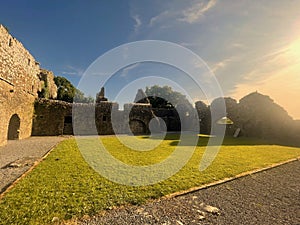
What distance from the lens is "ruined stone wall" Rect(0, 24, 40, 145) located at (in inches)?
397

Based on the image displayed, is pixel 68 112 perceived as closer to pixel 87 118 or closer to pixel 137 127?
pixel 87 118

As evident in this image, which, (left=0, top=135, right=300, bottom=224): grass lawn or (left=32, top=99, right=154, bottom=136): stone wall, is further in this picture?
(left=32, top=99, right=154, bottom=136): stone wall

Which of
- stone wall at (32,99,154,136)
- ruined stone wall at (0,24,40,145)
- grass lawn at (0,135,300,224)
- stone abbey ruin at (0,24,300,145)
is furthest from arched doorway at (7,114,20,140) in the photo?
grass lawn at (0,135,300,224)

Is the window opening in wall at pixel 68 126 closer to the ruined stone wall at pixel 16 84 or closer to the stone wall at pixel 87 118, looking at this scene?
the stone wall at pixel 87 118

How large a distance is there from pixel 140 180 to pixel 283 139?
70.1 ft

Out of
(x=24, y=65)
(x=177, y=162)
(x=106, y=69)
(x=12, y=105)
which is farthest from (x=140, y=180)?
(x=24, y=65)

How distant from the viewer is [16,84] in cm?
1212

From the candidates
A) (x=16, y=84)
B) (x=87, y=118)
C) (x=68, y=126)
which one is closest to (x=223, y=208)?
Answer: (x=16, y=84)

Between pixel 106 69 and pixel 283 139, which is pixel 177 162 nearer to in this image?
pixel 106 69

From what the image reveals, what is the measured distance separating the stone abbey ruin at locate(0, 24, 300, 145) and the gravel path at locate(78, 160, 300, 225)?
10838 mm

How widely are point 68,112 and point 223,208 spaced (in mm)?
18243

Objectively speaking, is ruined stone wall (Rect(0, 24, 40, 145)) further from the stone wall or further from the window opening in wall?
the window opening in wall

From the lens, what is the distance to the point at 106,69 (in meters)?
12.2

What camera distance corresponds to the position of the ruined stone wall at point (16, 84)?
1009 centimetres
